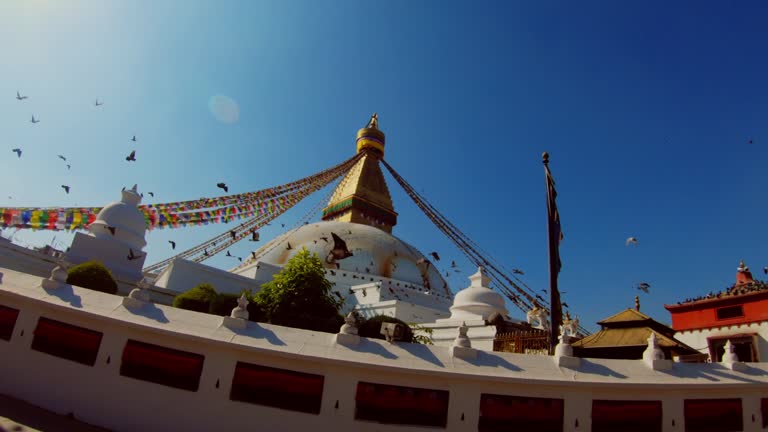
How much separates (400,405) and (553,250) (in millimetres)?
6119

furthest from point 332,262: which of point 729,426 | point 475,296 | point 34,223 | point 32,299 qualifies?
point 729,426

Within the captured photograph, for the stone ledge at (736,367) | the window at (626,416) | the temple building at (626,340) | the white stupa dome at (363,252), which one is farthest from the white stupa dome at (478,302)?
the window at (626,416)

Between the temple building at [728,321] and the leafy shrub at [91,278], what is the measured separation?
20.2m

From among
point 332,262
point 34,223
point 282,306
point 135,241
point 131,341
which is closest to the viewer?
point 131,341

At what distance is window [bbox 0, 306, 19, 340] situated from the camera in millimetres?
8469

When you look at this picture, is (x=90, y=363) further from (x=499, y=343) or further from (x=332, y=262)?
(x=332, y=262)

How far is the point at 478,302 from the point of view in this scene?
60.3ft

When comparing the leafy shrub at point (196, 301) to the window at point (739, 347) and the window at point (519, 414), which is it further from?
the window at point (739, 347)

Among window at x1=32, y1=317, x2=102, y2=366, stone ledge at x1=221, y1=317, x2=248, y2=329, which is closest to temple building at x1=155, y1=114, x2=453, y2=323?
stone ledge at x1=221, y1=317, x2=248, y2=329

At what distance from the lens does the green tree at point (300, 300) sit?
13.1 m

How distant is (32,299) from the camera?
26.9 feet

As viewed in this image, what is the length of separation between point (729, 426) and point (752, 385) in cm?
96

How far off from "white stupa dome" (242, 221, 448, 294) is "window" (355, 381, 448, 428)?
61.7 feet

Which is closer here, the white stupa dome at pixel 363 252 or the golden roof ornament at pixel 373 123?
the white stupa dome at pixel 363 252
